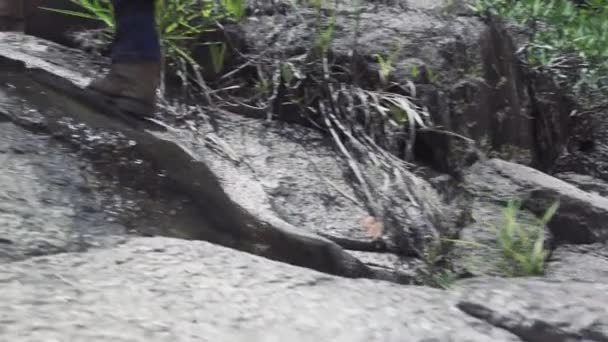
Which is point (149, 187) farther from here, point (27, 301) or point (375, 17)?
point (375, 17)

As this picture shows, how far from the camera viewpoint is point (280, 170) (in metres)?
3.27

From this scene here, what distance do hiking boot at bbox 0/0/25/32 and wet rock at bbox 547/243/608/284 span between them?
8.11 ft

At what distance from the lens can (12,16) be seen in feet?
12.2

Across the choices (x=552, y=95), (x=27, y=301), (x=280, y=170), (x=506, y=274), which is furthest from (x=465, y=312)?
(x=552, y=95)

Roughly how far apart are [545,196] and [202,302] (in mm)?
2456

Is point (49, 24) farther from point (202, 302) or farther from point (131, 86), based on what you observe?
point (202, 302)

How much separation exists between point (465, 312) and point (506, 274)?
1.28m

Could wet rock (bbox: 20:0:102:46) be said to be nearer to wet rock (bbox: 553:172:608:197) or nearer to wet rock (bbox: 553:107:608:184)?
wet rock (bbox: 553:172:608:197)

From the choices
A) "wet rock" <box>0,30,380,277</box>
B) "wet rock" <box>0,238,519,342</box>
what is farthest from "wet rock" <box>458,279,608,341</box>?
"wet rock" <box>0,30,380,277</box>

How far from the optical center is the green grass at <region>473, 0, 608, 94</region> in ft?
17.4

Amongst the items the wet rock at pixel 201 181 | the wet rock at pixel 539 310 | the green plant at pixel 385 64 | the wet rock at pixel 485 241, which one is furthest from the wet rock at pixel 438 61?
the wet rock at pixel 539 310

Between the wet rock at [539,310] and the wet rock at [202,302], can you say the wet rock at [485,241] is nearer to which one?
the wet rock at [539,310]

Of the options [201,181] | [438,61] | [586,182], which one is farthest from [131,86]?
[586,182]

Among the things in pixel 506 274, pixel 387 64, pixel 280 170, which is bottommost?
pixel 506 274
